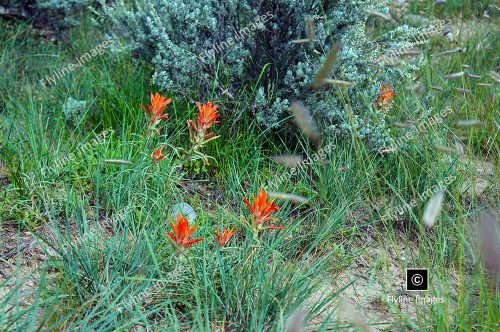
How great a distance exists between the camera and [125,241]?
2533 millimetres

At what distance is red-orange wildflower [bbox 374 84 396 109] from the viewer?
3439mm

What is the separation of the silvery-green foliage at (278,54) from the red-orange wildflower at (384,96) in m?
0.06

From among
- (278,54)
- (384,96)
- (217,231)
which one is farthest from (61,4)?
(217,231)

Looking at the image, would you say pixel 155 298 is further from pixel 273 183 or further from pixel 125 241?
pixel 273 183

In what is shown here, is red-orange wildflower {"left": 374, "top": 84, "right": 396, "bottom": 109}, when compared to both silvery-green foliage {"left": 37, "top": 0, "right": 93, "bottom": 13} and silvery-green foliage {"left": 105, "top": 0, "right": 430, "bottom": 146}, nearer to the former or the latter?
silvery-green foliage {"left": 105, "top": 0, "right": 430, "bottom": 146}

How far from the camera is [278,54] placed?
3701mm

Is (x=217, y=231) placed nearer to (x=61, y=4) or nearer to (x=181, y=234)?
(x=181, y=234)

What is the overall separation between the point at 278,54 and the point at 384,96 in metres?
0.65

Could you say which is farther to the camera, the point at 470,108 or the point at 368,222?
the point at 470,108

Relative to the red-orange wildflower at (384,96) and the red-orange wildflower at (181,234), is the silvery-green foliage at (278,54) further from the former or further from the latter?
the red-orange wildflower at (181,234)

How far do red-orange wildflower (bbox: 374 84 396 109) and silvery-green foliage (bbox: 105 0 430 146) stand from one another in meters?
0.06

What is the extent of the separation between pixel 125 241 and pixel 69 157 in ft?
2.53

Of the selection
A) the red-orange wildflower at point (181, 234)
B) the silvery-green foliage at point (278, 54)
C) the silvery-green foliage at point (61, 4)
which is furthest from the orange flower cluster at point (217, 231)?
the silvery-green foliage at point (61, 4)

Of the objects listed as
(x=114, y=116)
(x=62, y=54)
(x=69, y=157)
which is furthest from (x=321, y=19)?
(x=62, y=54)
